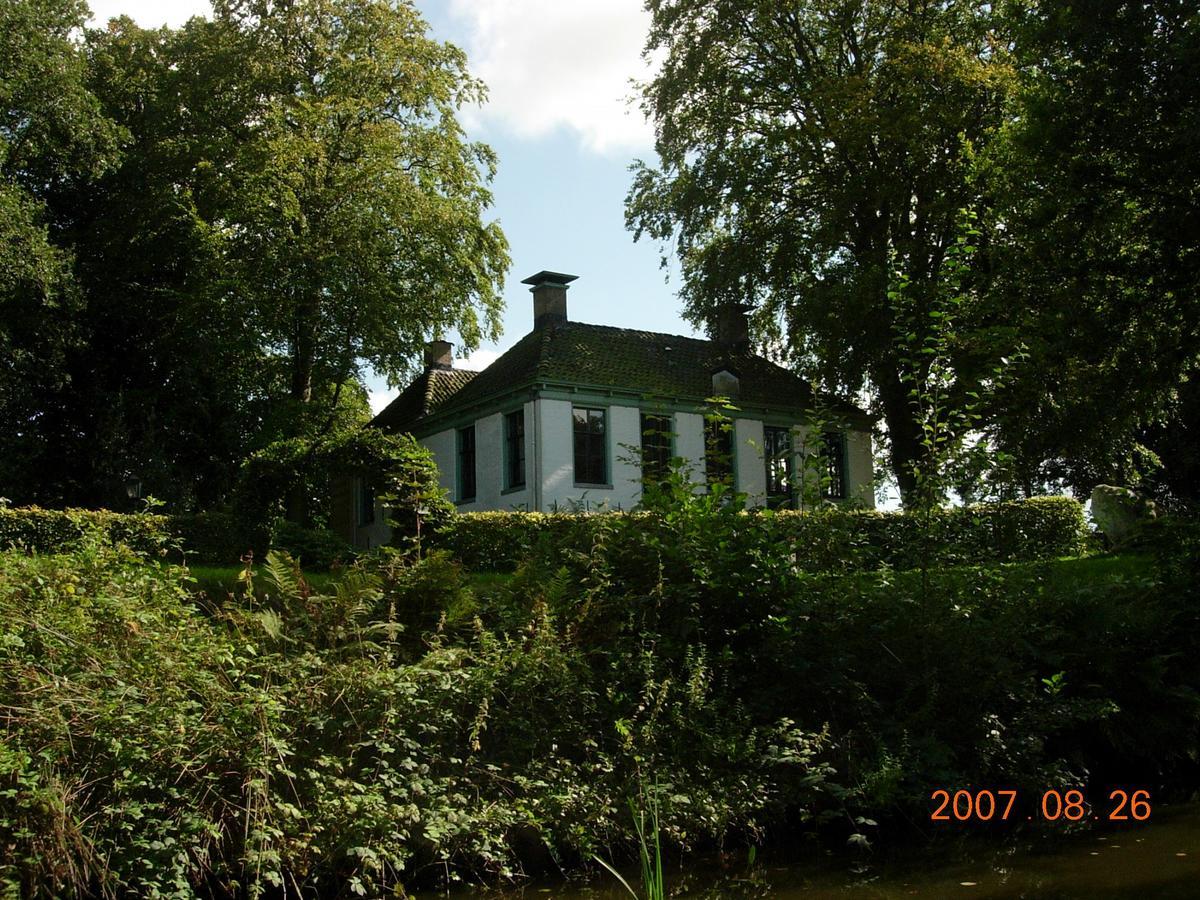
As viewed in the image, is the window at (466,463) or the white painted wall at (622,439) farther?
the window at (466,463)

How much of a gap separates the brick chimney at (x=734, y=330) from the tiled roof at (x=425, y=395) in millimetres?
7241

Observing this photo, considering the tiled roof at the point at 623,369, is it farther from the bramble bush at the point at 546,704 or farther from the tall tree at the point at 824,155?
the bramble bush at the point at 546,704

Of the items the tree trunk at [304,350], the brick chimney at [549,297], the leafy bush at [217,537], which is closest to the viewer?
the leafy bush at [217,537]

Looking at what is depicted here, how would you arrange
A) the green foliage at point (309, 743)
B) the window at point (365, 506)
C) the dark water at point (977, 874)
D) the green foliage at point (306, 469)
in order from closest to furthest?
1. the green foliage at point (309, 743)
2. the dark water at point (977, 874)
3. the green foliage at point (306, 469)
4. the window at point (365, 506)

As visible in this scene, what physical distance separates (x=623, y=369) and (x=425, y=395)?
6.43 m

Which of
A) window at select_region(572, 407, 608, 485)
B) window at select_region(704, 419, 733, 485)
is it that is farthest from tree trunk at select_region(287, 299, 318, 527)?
window at select_region(704, 419, 733, 485)

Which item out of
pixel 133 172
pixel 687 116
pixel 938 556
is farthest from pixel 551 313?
pixel 938 556

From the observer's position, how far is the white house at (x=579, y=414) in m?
26.0

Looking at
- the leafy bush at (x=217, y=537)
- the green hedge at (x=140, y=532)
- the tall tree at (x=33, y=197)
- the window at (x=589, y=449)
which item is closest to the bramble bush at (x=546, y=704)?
the green hedge at (x=140, y=532)

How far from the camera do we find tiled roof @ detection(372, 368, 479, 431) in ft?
102

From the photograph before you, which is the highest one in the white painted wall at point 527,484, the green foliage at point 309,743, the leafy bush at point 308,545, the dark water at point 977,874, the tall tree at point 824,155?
the tall tree at point 824,155

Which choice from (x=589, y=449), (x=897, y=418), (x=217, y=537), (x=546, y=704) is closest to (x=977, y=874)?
(x=546, y=704)

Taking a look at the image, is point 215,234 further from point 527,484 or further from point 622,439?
point 622,439

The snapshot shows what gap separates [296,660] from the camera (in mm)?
7199
